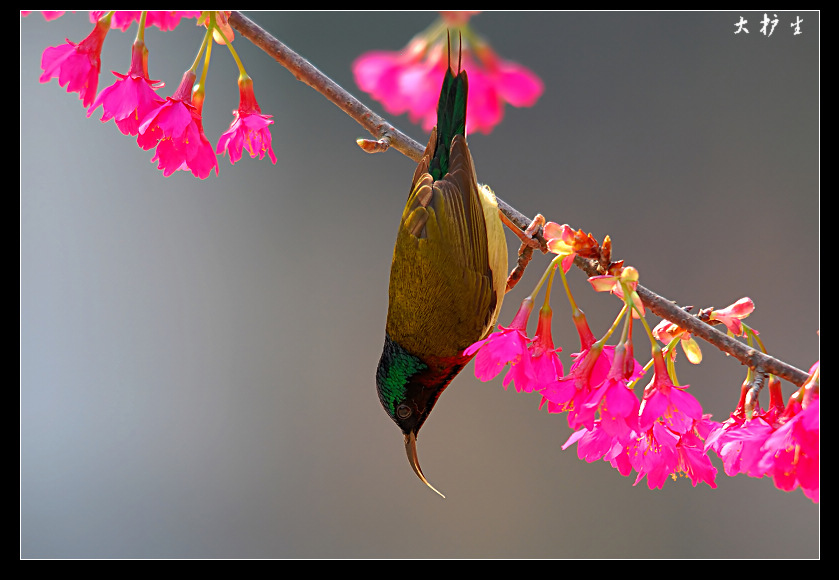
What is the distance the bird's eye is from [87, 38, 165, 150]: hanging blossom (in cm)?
52

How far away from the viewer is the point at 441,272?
93cm

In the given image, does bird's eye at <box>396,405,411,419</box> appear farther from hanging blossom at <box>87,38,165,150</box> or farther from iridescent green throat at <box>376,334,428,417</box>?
hanging blossom at <box>87,38,165,150</box>

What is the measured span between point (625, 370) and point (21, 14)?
78 centimetres

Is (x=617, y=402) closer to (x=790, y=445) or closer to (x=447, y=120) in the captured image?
(x=790, y=445)

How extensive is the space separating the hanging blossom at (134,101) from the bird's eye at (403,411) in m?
0.52

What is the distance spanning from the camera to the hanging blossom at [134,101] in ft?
2.21

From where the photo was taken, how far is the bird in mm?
889

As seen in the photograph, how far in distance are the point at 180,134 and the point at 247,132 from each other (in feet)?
0.37

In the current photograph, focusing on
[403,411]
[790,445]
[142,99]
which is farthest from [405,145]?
[790,445]

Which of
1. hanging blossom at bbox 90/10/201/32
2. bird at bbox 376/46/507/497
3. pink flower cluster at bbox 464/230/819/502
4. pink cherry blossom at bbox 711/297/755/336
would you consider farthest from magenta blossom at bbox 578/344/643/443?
hanging blossom at bbox 90/10/201/32

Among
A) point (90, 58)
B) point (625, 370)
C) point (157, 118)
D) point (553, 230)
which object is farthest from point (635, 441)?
point (90, 58)

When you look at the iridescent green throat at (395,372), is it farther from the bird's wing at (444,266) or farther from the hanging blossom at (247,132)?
the hanging blossom at (247,132)

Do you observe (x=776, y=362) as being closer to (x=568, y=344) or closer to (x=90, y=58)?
(x=90, y=58)

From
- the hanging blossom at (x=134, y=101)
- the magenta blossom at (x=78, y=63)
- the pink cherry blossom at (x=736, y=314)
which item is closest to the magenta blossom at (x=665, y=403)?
the pink cherry blossom at (x=736, y=314)
